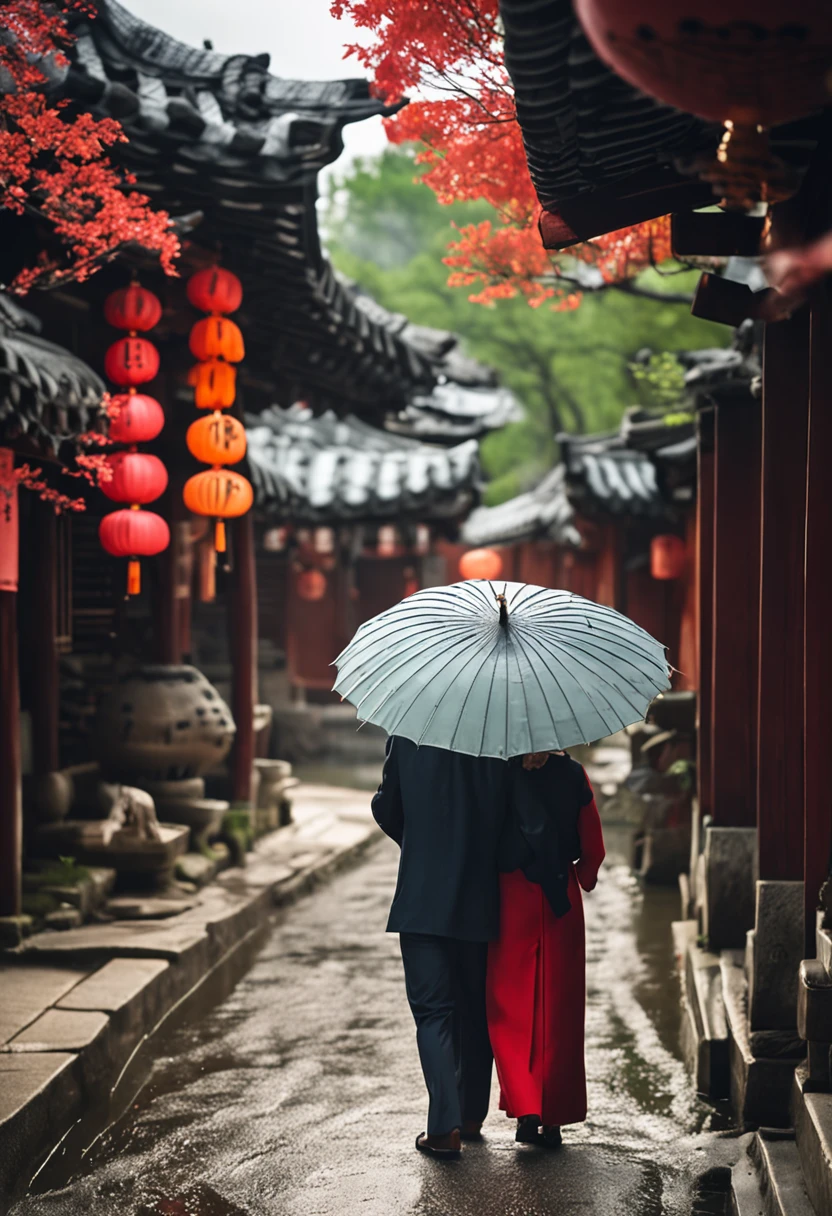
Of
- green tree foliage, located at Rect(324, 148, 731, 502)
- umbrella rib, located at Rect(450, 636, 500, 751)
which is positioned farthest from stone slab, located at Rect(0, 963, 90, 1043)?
green tree foliage, located at Rect(324, 148, 731, 502)

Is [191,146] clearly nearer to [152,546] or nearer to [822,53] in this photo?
[152,546]

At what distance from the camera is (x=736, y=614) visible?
7914mm

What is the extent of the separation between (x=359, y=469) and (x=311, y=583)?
2.56 meters

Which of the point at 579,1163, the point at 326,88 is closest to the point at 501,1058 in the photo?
the point at 579,1163

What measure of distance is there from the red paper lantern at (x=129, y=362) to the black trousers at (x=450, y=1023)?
546 cm

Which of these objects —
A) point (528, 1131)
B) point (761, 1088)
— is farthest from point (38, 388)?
point (761, 1088)

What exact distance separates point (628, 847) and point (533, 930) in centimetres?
958

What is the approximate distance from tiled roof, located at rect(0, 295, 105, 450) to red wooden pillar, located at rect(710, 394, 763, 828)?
382 centimetres

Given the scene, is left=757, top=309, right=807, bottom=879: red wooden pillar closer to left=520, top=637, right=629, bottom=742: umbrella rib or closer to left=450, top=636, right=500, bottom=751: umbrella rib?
left=520, top=637, right=629, bottom=742: umbrella rib

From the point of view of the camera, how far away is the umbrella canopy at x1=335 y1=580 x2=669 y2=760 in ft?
16.0

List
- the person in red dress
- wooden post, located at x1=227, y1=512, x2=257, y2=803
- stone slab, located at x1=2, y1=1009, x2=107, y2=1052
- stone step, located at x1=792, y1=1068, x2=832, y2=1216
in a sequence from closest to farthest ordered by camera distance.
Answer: stone step, located at x1=792, y1=1068, x2=832, y2=1216 → the person in red dress → stone slab, located at x1=2, y1=1009, x2=107, y2=1052 → wooden post, located at x1=227, y1=512, x2=257, y2=803

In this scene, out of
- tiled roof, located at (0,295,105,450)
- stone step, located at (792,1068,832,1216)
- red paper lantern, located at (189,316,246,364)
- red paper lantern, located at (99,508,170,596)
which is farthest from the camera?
red paper lantern, located at (189,316,246,364)

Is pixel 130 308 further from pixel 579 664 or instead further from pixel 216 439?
pixel 579 664

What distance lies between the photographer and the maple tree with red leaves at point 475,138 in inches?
255
